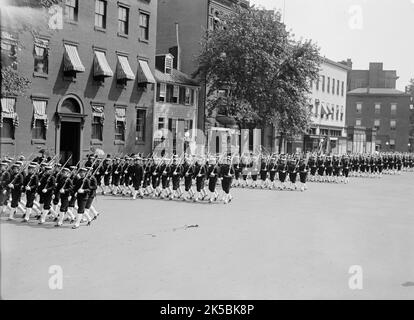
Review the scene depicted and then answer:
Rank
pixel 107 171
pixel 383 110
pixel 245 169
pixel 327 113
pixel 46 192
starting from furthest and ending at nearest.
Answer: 1. pixel 383 110
2. pixel 327 113
3. pixel 245 169
4. pixel 107 171
5. pixel 46 192

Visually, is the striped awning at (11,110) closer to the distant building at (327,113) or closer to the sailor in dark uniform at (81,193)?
the sailor in dark uniform at (81,193)

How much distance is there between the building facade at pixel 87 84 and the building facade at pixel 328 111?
28.9 meters

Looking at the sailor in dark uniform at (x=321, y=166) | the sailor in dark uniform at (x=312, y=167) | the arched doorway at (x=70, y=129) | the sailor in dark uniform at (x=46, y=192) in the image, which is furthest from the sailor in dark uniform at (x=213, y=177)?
the sailor in dark uniform at (x=321, y=166)

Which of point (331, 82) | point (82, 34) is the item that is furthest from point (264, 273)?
point (331, 82)

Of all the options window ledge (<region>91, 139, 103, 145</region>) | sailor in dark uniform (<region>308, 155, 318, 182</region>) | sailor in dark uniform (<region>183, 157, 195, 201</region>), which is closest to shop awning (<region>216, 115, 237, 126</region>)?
sailor in dark uniform (<region>308, 155, 318, 182</region>)

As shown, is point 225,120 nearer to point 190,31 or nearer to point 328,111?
point 190,31

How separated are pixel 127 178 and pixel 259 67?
1727 centimetres

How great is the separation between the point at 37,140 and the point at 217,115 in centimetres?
1928

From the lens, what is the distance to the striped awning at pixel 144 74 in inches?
1283

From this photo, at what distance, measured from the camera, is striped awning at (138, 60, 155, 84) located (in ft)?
107

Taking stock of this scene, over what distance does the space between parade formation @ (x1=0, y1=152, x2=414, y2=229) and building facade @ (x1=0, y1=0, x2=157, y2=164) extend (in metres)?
2.83

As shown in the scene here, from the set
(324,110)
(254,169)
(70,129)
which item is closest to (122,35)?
(70,129)

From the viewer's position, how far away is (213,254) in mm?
10523
